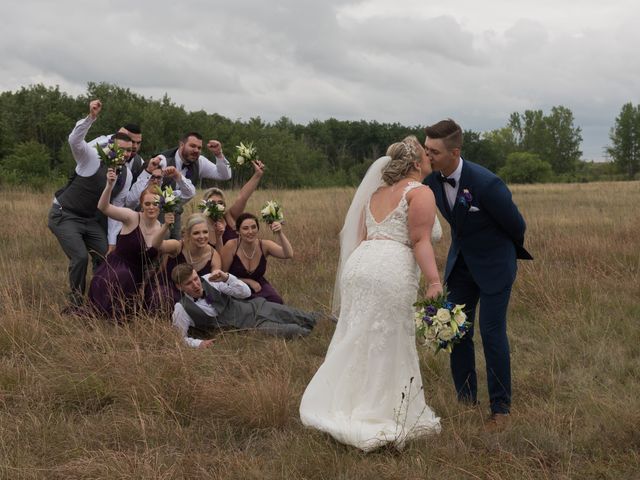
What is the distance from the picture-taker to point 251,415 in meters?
4.70

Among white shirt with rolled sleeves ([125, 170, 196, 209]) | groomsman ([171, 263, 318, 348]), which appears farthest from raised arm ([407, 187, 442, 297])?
white shirt with rolled sleeves ([125, 170, 196, 209])

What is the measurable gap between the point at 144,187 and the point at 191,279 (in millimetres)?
1684

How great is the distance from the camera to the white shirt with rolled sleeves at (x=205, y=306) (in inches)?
261

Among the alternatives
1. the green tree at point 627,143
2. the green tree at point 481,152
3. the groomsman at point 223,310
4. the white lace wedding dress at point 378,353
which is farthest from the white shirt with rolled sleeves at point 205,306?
the green tree at point 627,143

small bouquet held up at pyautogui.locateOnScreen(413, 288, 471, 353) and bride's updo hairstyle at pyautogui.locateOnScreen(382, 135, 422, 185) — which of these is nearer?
small bouquet held up at pyautogui.locateOnScreen(413, 288, 471, 353)

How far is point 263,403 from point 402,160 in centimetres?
196

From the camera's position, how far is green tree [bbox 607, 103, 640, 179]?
104 m

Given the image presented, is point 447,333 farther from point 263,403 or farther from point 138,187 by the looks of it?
point 138,187

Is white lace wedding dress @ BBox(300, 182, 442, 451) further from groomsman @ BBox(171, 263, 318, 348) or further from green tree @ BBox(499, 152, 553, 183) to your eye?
green tree @ BBox(499, 152, 553, 183)

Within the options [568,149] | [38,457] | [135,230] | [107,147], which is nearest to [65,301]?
[135,230]

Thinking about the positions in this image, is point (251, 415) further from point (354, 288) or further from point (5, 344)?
point (5, 344)

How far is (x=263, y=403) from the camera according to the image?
473 cm

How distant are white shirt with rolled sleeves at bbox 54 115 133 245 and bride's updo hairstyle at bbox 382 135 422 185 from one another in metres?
3.97

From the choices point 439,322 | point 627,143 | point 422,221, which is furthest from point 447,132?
point 627,143
